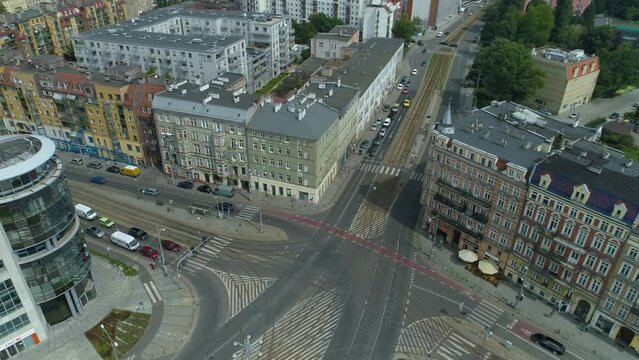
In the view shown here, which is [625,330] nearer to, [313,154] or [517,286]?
[517,286]

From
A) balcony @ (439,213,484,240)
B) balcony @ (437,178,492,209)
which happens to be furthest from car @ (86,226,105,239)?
balcony @ (439,213,484,240)

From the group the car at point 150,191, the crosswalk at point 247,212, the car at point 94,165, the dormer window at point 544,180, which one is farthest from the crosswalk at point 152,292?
the dormer window at point 544,180

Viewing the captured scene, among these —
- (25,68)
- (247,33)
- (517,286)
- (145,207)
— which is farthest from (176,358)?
(247,33)

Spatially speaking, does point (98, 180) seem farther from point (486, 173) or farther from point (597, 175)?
point (597, 175)

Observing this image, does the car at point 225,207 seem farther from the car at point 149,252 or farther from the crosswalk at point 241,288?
the crosswalk at point 241,288

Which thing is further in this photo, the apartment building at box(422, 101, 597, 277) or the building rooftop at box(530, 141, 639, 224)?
the apartment building at box(422, 101, 597, 277)

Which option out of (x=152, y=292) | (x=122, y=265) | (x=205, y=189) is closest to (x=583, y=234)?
(x=152, y=292)

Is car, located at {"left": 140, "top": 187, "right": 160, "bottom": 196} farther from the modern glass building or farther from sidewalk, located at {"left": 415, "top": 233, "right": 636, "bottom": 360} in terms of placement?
sidewalk, located at {"left": 415, "top": 233, "right": 636, "bottom": 360}
